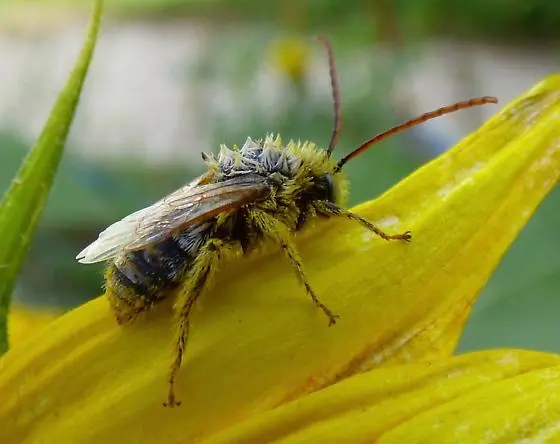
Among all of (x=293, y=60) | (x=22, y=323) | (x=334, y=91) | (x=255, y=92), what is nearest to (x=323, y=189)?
(x=334, y=91)

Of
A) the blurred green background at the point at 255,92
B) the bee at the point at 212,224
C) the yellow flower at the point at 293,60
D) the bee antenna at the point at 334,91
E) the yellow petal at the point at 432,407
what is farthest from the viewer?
the yellow flower at the point at 293,60

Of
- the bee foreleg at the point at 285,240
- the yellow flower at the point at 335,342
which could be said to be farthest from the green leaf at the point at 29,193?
the bee foreleg at the point at 285,240

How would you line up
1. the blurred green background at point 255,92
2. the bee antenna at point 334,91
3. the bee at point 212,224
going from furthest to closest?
the blurred green background at point 255,92 < the bee antenna at point 334,91 < the bee at point 212,224

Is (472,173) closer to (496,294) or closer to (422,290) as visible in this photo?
(422,290)

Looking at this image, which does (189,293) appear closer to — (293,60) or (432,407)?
(432,407)

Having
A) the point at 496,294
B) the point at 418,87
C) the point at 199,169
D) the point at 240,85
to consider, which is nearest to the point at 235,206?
the point at 496,294

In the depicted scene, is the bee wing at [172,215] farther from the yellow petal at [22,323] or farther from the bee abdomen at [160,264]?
the yellow petal at [22,323]
